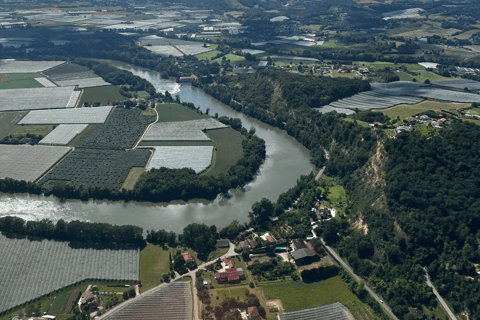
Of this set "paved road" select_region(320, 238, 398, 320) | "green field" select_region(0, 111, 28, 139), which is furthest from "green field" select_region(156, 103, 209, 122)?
"paved road" select_region(320, 238, 398, 320)

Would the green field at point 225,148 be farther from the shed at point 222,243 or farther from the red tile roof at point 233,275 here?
the red tile roof at point 233,275

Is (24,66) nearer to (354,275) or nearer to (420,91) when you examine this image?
(420,91)

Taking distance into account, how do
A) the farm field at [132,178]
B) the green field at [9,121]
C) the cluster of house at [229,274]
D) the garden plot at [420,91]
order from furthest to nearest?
the garden plot at [420,91] < the green field at [9,121] < the farm field at [132,178] < the cluster of house at [229,274]

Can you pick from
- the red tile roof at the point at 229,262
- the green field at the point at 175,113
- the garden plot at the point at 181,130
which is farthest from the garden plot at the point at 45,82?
the red tile roof at the point at 229,262

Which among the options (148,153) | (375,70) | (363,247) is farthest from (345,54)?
(363,247)

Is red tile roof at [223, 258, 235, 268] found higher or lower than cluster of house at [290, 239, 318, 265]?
lower

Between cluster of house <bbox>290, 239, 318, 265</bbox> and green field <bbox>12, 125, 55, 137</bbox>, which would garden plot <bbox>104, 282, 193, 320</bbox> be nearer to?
cluster of house <bbox>290, 239, 318, 265</bbox>
